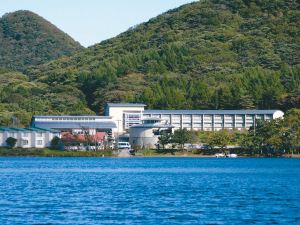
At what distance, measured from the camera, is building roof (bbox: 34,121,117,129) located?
358ft

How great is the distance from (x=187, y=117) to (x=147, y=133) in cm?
1293

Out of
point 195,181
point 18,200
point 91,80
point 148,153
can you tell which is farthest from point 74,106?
point 18,200

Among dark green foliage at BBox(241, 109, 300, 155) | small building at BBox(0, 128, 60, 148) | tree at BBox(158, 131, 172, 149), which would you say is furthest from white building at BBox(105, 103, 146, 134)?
dark green foliage at BBox(241, 109, 300, 155)

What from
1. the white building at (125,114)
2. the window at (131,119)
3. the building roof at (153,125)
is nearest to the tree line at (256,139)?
the building roof at (153,125)

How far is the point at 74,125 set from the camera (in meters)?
110

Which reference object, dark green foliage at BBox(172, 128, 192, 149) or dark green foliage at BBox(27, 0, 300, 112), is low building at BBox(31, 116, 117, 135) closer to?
dark green foliage at BBox(27, 0, 300, 112)

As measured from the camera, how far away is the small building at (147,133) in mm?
104250

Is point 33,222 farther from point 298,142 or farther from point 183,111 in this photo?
point 183,111

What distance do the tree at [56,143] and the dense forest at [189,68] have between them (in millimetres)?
13015

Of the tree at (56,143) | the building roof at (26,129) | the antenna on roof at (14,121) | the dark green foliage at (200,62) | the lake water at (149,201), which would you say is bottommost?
the lake water at (149,201)

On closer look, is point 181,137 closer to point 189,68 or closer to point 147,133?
point 147,133

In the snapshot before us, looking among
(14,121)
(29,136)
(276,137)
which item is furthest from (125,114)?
(276,137)

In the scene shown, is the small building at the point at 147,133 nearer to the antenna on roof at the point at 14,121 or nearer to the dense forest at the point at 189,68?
the dense forest at the point at 189,68

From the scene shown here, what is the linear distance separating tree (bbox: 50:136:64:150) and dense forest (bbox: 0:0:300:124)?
13015 mm
